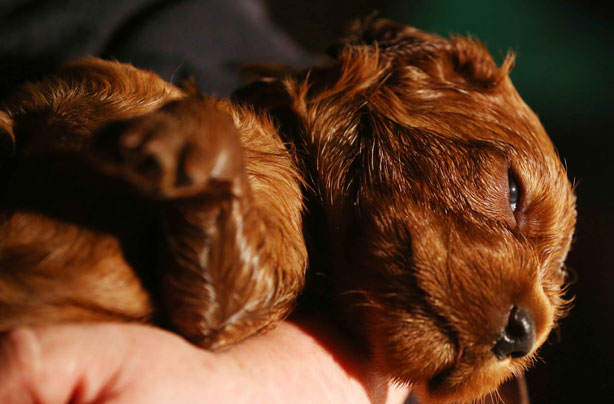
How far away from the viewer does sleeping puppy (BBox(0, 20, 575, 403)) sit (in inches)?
41.2

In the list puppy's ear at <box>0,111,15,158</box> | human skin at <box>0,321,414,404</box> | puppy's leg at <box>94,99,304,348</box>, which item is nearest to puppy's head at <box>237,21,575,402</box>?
human skin at <box>0,321,414,404</box>

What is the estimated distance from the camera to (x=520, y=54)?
338cm

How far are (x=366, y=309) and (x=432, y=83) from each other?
0.93m

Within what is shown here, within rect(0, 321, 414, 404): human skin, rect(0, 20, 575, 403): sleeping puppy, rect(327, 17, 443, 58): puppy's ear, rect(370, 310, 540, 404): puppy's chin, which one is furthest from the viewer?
rect(327, 17, 443, 58): puppy's ear

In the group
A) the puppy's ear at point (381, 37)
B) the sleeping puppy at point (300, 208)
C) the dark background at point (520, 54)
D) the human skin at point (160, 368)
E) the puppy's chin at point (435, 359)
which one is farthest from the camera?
the dark background at point (520, 54)

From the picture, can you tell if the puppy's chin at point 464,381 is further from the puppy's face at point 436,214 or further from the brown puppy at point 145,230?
the brown puppy at point 145,230

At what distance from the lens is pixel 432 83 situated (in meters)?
1.88

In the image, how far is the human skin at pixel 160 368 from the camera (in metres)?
0.85

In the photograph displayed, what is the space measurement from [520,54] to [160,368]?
126 inches

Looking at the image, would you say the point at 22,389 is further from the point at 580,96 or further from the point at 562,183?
the point at 580,96

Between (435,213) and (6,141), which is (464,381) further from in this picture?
(6,141)

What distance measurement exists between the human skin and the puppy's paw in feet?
0.96

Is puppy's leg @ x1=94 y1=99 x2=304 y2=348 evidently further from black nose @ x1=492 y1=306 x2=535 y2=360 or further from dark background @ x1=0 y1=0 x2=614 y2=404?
dark background @ x1=0 y1=0 x2=614 y2=404

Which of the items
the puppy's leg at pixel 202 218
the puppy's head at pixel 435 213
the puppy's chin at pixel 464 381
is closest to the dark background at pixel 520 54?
the puppy's head at pixel 435 213
